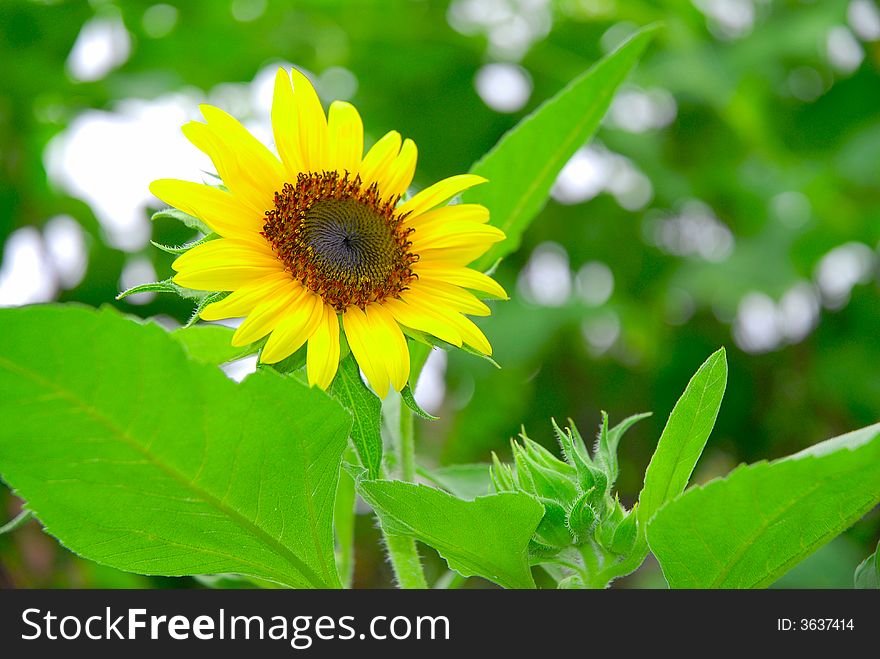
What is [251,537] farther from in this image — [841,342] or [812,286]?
[812,286]

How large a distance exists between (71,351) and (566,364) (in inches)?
49.8

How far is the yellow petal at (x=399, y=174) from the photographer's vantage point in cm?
57

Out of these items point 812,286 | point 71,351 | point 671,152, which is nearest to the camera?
point 71,351

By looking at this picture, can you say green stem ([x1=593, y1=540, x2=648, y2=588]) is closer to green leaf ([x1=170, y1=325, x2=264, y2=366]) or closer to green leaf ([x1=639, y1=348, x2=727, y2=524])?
green leaf ([x1=639, y1=348, x2=727, y2=524])

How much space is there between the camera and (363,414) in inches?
20.5

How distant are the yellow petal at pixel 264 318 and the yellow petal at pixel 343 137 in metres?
0.08

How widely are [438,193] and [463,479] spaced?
0.75ft

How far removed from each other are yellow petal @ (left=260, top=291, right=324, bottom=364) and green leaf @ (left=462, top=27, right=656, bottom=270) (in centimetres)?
14

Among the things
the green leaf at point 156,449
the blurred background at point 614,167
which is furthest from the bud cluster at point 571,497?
the blurred background at point 614,167

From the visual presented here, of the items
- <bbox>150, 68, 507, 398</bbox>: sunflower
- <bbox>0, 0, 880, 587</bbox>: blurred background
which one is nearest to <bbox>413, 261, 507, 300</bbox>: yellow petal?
<bbox>150, 68, 507, 398</bbox>: sunflower

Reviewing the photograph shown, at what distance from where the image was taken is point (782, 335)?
1547 mm

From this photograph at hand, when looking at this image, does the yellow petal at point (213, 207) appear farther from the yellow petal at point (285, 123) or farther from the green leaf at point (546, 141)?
the green leaf at point (546, 141)

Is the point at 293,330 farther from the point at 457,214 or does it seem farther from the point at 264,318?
the point at 457,214
